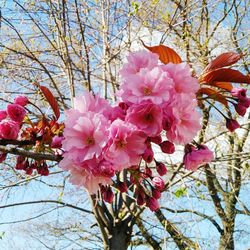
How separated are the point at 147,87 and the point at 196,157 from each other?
7.7 inches

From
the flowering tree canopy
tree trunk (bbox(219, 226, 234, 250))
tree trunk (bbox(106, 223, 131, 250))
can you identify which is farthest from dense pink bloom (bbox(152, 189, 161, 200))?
tree trunk (bbox(219, 226, 234, 250))

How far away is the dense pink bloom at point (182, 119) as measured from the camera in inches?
28.3

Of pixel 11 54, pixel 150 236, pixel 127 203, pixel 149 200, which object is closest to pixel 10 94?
pixel 11 54

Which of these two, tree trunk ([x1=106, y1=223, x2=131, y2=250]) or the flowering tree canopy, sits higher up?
tree trunk ([x1=106, y1=223, x2=131, y2=250])

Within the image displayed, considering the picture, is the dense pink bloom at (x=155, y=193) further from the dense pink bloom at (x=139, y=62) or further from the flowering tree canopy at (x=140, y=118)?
the dense pink bloom at (x=139, y=62)

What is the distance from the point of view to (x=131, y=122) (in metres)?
0.73

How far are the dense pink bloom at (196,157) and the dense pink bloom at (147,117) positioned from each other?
144 millimetres

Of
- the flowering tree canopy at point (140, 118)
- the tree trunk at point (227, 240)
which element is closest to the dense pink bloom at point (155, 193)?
the flowering tree canopy at point (140, 118)

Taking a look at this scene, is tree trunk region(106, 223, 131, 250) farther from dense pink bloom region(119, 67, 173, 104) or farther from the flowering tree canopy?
dense pink bloom region(119, 67, 173, 104)

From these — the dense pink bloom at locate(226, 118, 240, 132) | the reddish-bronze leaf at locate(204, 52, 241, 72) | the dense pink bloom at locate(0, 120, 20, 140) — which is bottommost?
the dense pink bloom at locate(0, 120, 20, 140)

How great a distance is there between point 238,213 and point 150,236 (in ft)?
5.57

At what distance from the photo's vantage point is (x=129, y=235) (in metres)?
3.34

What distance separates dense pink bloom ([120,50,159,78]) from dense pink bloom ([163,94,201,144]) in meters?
0.10

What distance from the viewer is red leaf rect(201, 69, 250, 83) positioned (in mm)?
786
